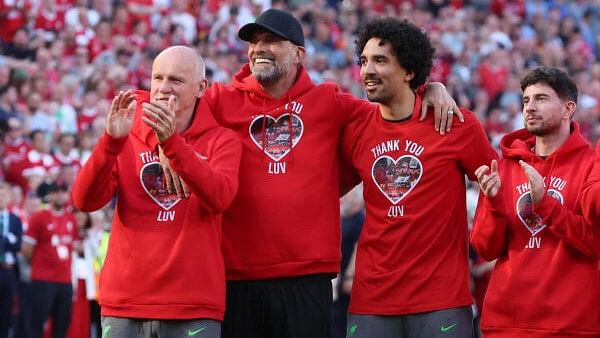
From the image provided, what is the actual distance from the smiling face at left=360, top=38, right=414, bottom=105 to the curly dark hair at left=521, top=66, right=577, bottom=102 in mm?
658

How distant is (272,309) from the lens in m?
6.68

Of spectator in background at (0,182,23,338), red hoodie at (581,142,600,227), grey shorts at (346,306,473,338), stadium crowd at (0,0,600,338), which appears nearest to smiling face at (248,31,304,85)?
grey shorts at (346,306,473,338)

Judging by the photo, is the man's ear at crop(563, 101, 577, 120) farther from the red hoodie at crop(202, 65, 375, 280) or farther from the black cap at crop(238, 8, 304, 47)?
the black cap at crop(238, 8, 304, 47)

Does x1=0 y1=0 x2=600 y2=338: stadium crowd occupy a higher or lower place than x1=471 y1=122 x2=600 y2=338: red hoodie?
higher

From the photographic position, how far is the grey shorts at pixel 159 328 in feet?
20.3

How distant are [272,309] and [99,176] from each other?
3.85 ft

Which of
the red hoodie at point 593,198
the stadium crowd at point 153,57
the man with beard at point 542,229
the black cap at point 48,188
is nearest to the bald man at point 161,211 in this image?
the man with beard at point 542,229

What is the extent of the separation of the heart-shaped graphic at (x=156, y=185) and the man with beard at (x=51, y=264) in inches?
288

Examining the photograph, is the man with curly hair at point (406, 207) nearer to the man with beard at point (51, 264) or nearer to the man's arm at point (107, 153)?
the man's arm at point (107, 153)

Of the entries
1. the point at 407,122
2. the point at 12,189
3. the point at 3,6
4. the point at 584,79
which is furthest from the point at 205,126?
the point at 584,79

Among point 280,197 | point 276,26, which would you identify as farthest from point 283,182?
point 276,26

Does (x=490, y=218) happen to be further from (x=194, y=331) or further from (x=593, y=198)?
(x=194, y=331)

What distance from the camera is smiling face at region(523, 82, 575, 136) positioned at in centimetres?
659

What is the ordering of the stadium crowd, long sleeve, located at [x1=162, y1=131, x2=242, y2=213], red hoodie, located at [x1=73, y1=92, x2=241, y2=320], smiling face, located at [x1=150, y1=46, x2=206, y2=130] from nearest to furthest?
long sleeve, located at [x1=162, y1=131, x2=242, y2=213] < red hoodie, located at [x1=73, y1=92, x2=241, y2=320] < smiling face, located at [x1=150, y1=46, x2=206, y2=130] < the stadium crowd
